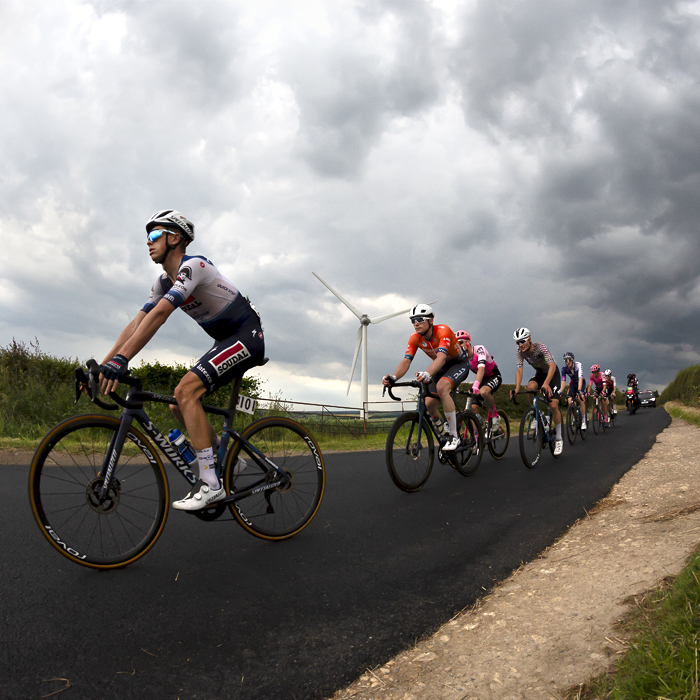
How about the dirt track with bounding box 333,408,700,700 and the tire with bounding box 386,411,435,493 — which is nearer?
the dirt track with bounding box 333,408,700,700

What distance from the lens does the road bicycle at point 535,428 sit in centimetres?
864

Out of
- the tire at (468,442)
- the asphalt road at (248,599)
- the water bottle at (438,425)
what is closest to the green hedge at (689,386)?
the tire at (468,442)

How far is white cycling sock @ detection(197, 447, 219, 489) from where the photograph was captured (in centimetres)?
365

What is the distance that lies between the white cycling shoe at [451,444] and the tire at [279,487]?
2.95m

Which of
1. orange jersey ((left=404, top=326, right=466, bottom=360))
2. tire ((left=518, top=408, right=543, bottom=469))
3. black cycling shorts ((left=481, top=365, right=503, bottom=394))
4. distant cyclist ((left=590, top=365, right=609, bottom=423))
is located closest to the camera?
orange jersey ((left=404, top=326, right=466, bottom=360))

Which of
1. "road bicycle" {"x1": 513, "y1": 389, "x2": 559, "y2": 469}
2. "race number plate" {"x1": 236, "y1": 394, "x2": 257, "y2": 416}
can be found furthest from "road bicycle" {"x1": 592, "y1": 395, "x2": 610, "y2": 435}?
"race number plate" {"x1": 236, "y1": 394, "x2": 257, "y2": 416}

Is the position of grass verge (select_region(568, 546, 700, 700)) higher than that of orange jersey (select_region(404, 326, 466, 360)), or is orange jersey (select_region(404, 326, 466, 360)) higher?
orange jersey (select_region(404, 326, 466, 360))

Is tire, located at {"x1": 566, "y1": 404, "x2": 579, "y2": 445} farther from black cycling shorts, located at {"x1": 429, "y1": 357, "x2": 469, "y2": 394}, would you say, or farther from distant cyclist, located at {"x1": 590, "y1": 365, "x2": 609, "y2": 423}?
black cycling shorts, located at {"x1": 429, "y1": 357, "x2": 469, "y2": 394}

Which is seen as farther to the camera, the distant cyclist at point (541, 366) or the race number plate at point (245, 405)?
the distant cyclist at point (541, 366)

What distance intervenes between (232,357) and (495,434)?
6.60 metres

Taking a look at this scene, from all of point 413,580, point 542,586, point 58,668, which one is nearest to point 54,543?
point 58,668

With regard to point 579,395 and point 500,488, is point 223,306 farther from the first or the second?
point 579,395

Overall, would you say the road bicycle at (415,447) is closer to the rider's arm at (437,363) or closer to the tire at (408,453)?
the tire at (408,453)

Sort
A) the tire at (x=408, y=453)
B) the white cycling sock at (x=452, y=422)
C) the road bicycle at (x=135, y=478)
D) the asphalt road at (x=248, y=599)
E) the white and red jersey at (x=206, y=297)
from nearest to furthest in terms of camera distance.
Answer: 1. the asphalt road at (x=248, y=599)
2. the road bicycle at (x=135, y=478)
3. the white and red jersey at (x=206, y=297)
4. the tire at (x=408, y=453)
5. the white cycling sock at (x=452, y=422)
